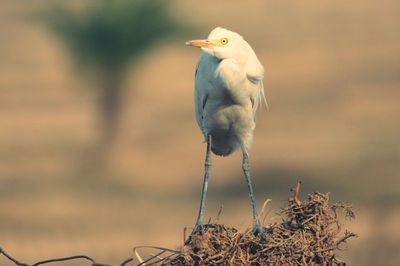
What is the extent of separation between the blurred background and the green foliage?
0.03 m

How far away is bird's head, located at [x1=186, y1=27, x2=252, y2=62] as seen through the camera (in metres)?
6.36

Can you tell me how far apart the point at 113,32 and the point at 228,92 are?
18.3m

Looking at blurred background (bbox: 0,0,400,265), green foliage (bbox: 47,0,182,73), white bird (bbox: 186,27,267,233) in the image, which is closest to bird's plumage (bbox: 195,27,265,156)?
white bird (bbox: 186,27,267,233)

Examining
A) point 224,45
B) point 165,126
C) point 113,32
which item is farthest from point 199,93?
point 165,126

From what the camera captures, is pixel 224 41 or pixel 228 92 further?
pixel 228 92

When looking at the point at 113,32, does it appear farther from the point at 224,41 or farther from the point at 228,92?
the point at 224,41

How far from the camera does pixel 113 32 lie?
25.0 m

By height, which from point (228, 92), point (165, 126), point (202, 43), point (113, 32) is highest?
point (113, 32)

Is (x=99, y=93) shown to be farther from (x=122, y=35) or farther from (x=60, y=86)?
(x=60, y=86)

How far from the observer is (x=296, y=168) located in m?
22.3

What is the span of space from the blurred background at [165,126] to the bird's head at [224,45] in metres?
5.99

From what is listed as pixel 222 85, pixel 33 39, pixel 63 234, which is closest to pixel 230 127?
pixel 222 85

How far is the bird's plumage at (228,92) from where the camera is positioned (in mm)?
6531

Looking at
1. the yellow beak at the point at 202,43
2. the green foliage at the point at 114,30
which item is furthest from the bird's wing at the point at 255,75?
the green foliage at the point at 114,30
